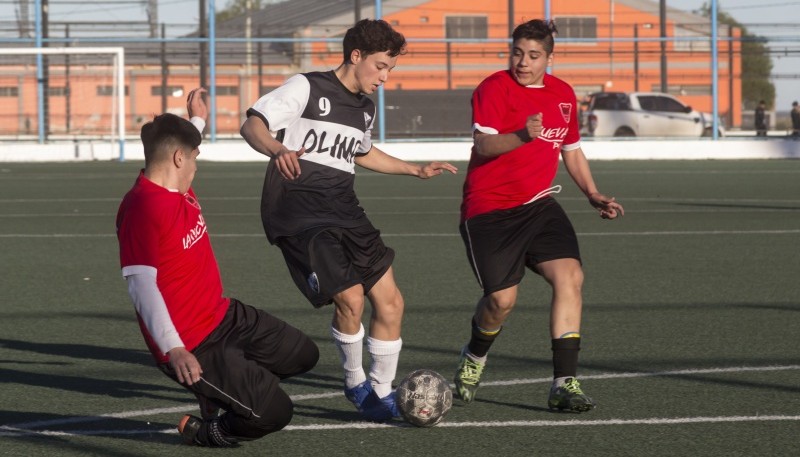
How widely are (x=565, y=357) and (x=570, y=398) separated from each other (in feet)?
0.86

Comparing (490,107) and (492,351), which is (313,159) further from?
(492,351)

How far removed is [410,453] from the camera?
5.08 meters

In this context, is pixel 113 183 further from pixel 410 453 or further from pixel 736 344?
pixel 410 453

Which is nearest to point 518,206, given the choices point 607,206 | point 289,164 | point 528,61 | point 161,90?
point 607,206

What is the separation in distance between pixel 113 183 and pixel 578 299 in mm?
17462

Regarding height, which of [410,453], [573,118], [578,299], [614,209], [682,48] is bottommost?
[410,453]

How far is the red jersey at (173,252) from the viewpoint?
470cm

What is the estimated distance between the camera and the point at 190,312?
16.1 ft

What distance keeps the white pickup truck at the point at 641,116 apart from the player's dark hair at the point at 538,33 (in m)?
29.8

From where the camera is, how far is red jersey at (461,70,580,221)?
6.19m

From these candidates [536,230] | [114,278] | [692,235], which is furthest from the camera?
[692,235]

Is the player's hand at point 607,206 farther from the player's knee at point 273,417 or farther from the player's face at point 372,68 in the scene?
the player's knee at point 273,417

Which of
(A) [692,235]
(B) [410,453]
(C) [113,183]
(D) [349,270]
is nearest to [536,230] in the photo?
(D) [349,270]

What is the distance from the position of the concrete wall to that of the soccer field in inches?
584
